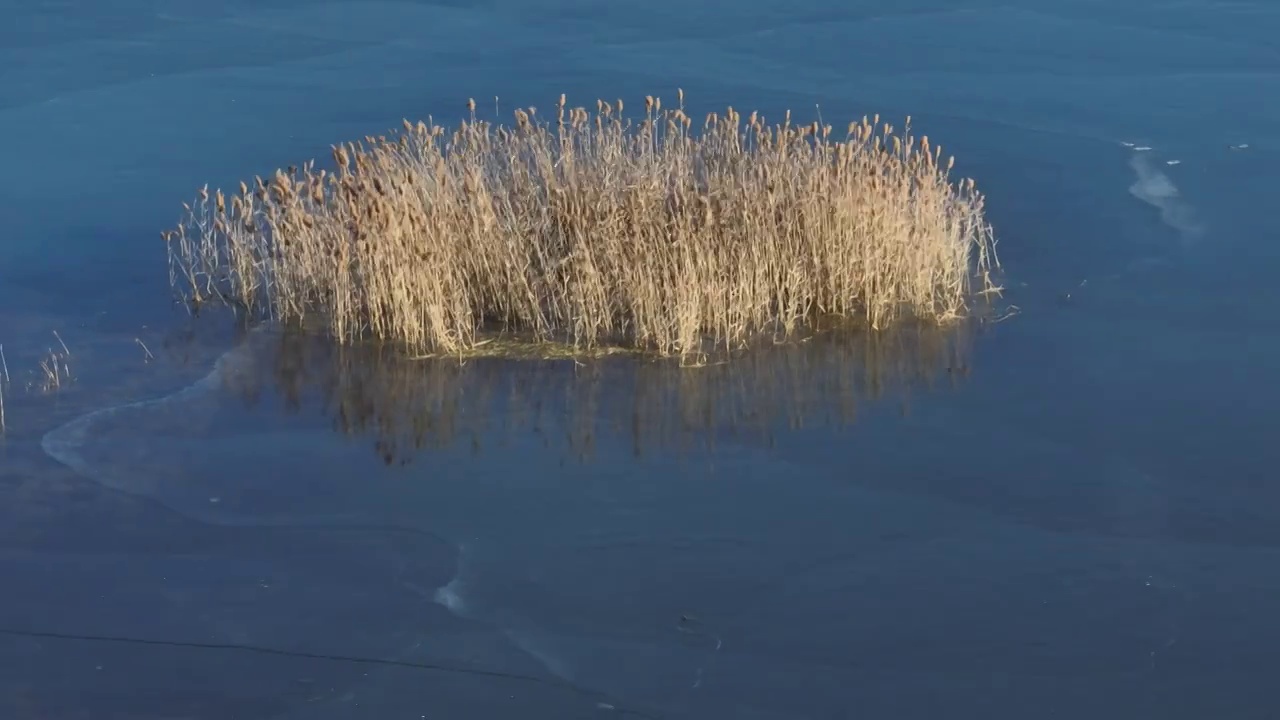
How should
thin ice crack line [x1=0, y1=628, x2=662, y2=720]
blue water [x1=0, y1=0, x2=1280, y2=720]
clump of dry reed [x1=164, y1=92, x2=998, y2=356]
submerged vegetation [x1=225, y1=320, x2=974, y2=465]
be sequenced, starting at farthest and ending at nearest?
1. clump of dry reed [x1=164, y1=92, x2=998, y2=356]
2. submerged vegetation [x1=225, y1=320, x2=974, y2=465]
3. blue water [x1=0, y1=0, x2=1280, y2=720]
4. thin ice crack line [x1=0, y1=628, x2=662, y2=720]

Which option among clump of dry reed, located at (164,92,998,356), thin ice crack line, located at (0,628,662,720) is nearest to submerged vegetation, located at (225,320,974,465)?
clump of dry reed, located at (164,92,998,356)

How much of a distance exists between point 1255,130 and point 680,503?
8387 mm

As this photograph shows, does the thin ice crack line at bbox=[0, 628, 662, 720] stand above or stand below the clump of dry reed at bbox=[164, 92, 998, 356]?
below

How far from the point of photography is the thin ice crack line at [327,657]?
6523mm

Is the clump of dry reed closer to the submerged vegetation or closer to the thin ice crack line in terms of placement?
the submerged vegetation

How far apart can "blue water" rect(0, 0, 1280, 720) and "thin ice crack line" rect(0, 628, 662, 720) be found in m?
0.02

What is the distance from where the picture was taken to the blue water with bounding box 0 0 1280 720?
6.65 m

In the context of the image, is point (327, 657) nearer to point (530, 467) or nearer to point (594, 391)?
point (530, 467)

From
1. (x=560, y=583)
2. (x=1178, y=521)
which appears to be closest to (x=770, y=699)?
(x=560, y=583)

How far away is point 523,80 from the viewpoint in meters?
16.5

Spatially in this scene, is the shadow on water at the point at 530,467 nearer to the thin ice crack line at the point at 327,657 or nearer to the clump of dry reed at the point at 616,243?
the thin ice crack line at the point at 327,657

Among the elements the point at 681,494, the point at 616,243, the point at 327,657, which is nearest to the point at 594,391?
the point at 616,243

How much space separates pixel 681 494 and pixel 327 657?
2079 mm

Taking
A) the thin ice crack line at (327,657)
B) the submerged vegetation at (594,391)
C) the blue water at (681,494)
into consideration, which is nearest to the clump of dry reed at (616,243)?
the submerged vegetation at (594,391)
